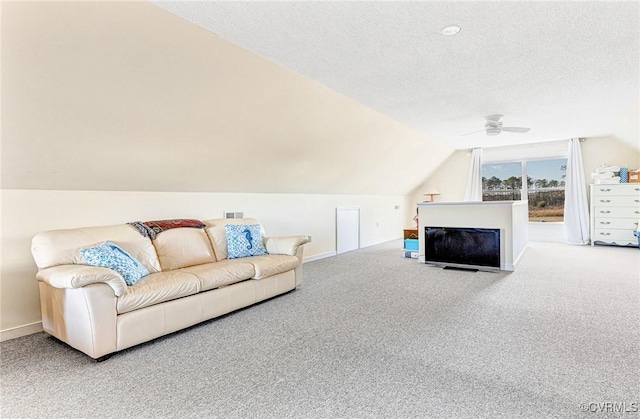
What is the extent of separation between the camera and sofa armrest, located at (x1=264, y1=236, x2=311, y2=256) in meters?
3.77

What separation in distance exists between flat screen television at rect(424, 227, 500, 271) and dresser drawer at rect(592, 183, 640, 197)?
3.71 metres

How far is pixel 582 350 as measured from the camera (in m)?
2.30

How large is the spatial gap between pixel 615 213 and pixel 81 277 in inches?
341

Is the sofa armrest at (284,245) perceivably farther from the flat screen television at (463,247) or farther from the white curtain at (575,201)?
the white curtain at (575,201)

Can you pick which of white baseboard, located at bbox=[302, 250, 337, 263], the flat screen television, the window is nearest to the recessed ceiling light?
the flat screen television

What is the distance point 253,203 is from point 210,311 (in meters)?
2.17

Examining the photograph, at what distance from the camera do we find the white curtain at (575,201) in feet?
23.3

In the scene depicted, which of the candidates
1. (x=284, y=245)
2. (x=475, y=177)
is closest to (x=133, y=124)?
(x=284, y=245)

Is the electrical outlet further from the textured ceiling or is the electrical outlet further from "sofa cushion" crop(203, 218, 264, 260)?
the textured ceiling

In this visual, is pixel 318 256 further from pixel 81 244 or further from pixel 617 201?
pixel 617 201

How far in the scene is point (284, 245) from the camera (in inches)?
150

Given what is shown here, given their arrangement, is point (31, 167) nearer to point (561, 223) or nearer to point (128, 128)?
point (128, 128)

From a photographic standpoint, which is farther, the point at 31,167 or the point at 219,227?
the point at 219,227

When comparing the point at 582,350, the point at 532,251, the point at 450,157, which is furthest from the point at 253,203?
the point at 450,157
